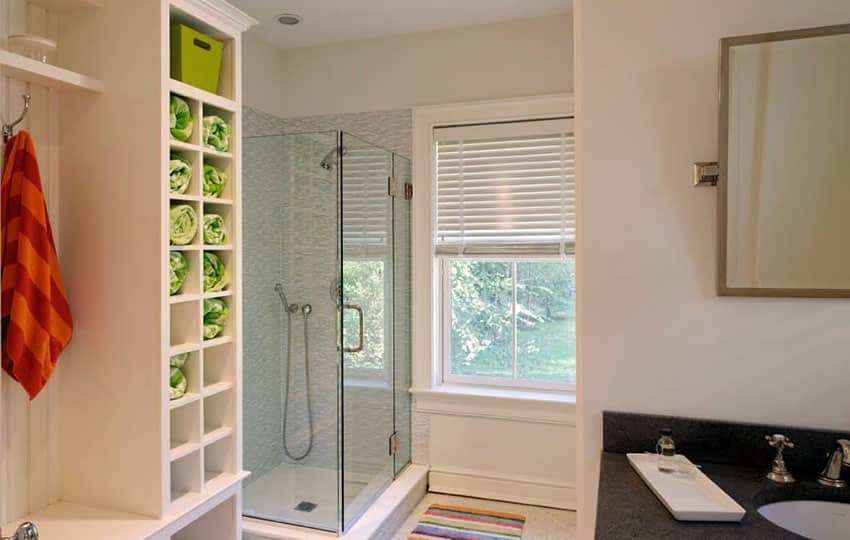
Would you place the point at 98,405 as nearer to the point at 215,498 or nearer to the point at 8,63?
the point at 215,498

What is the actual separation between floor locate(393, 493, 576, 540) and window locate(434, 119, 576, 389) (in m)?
0.66

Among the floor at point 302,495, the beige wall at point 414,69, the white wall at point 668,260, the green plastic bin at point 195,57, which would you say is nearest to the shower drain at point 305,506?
the floor at point 302,495

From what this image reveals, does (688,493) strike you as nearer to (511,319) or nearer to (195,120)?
Result: (195,120)

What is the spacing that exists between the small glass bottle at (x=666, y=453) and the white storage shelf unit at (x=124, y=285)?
4.72 ft

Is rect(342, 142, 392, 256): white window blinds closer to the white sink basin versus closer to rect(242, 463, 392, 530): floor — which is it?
rect(242, 463, 392, 530): floor

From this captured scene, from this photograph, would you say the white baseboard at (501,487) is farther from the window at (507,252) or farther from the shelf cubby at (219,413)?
the shelf cubby at (219,413)

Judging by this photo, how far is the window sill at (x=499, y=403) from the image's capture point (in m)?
2.88

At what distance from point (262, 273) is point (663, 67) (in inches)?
78.1

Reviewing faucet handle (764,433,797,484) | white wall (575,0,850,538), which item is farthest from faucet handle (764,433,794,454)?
white wall (575,0,850,538)

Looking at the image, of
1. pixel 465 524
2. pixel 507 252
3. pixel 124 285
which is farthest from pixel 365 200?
pixel 465 524

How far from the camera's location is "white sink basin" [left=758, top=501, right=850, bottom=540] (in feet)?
3.69

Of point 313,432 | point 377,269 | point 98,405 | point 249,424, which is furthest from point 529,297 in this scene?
point 98,405

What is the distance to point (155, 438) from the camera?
1.67m

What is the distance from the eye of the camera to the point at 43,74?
1.53 meters
